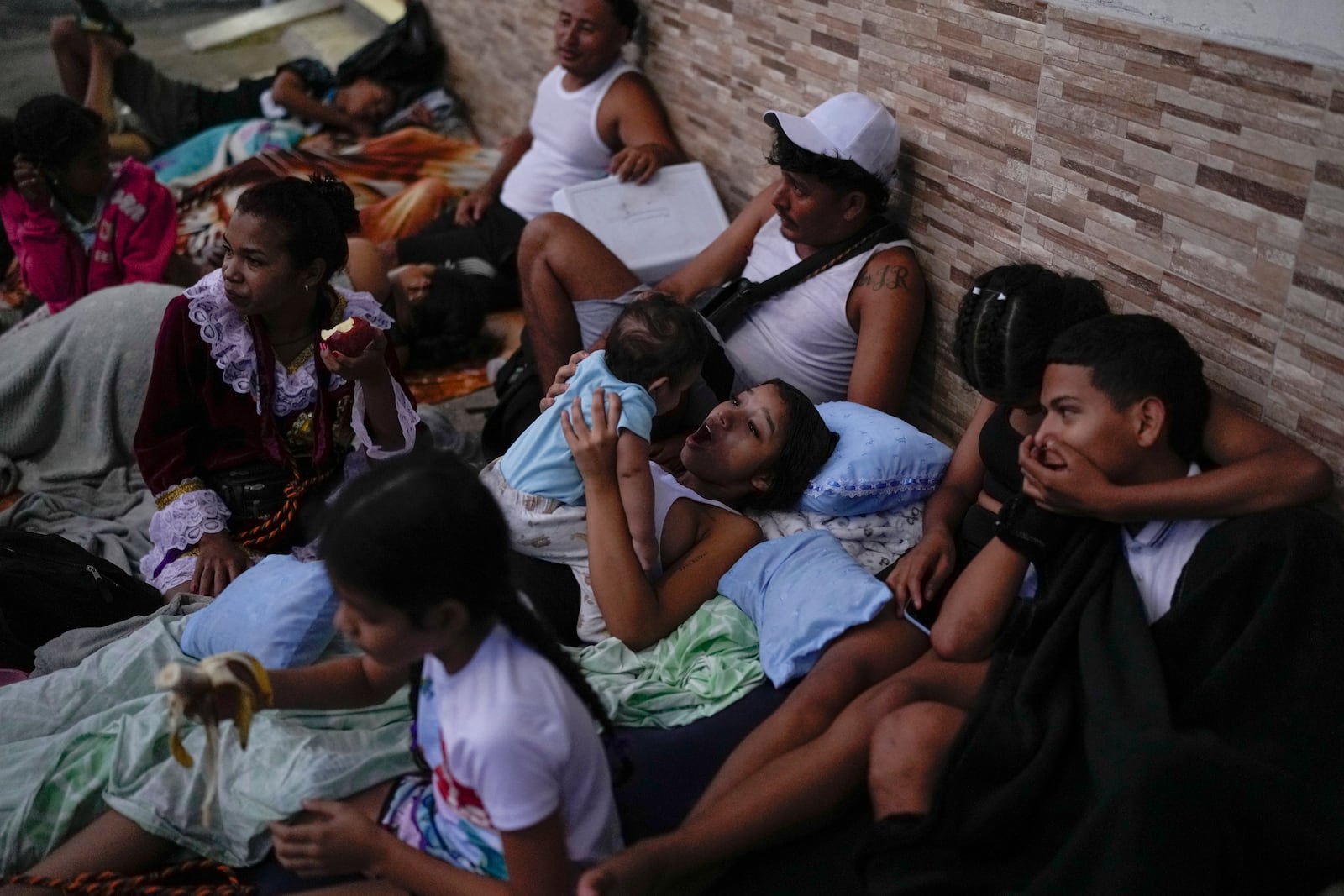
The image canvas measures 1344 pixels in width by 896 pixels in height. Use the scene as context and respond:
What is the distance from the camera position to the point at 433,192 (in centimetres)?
520

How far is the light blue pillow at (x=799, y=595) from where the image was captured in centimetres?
235

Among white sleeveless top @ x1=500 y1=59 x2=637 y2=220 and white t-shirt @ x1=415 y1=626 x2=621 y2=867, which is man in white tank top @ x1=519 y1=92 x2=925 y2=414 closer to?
white sleeveless top @ x1=500 y1=59 x2=637 y2=220

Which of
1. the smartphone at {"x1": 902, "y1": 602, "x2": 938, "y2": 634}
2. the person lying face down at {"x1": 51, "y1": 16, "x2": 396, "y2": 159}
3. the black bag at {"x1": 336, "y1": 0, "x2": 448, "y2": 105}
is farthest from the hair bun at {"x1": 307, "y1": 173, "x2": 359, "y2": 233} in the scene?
the black bag at {"x1": 336, "y1": 0, "x2": 448, "y2": 105}

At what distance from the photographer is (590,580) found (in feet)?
8.14

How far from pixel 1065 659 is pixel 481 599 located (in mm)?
1033

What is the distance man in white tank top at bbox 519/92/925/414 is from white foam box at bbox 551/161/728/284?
0.90 ft

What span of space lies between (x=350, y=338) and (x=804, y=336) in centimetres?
117

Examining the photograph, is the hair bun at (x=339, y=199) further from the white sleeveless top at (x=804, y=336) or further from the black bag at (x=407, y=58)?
the black bag at (x=407, y=58)

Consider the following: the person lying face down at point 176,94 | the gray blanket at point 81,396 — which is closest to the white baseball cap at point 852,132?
the gray blanket at point 81,396

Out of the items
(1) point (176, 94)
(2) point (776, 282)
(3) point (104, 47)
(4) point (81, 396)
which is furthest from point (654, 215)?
(3) point (104, 47)

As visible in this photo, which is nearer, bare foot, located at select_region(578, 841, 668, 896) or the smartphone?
bare foot, located at select_region(578, 841, 668, 896)

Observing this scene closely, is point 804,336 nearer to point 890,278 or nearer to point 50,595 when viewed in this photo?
point 890,278

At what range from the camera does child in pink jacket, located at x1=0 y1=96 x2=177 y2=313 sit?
3.97 m

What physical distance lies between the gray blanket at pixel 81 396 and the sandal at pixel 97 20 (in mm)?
3081
